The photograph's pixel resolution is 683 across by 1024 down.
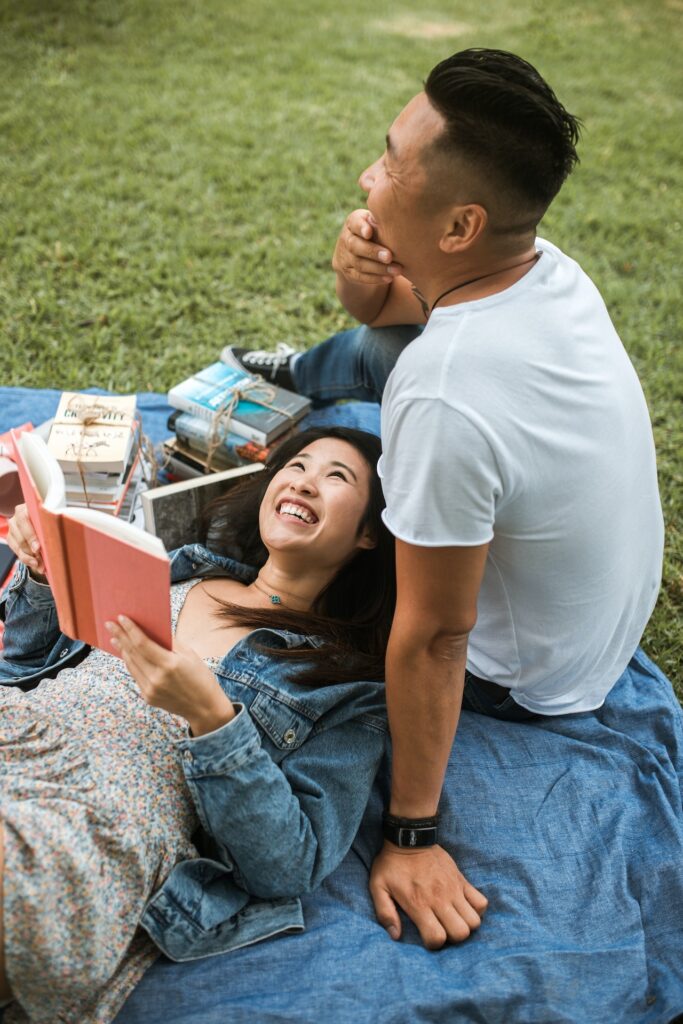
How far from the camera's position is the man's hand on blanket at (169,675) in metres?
1.71

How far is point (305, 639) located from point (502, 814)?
2.34ft

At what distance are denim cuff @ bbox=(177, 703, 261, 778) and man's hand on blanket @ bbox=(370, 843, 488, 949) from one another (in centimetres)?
57

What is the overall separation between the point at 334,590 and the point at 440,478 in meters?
0.87

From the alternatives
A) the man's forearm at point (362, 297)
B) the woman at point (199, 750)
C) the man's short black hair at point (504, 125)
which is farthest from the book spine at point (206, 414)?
the man's short black hair at point (504, 125)


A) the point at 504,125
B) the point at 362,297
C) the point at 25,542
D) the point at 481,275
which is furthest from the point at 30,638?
the point at 504,125

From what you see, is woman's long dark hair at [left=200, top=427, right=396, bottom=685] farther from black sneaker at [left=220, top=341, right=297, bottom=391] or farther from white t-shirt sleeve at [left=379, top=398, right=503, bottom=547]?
black sneaker at [left=220, top=341, right=297, bottom=391]

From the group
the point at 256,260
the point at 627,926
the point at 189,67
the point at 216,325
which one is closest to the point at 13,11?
the point at 189,67

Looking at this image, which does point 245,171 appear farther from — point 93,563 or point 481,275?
point 93,563

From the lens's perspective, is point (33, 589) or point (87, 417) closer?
point (33, 589)

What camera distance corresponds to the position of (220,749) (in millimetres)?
1833

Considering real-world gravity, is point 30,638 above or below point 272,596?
below

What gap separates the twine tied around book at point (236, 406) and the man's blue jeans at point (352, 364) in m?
0.25

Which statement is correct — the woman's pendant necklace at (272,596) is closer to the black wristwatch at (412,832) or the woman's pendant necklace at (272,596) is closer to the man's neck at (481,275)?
the black wristwatch at (412,832)

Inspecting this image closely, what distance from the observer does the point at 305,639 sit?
2312mm
